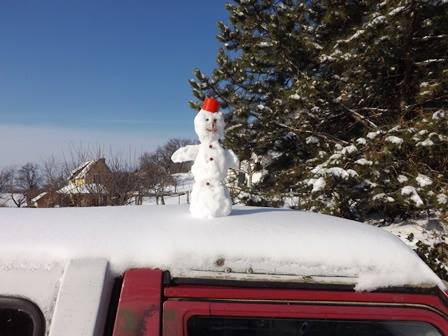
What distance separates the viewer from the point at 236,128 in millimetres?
9562

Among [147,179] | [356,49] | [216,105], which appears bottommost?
[147,179]

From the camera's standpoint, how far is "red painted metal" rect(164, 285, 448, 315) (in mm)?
1112

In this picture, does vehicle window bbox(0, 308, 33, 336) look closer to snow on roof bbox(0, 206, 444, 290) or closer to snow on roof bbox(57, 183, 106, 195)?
snow on roof bbox(0, 206, 444, 290)

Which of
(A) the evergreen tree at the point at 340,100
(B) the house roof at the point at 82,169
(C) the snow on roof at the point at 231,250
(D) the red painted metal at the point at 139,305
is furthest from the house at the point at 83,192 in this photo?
(D) the red painted metal at the point at 139,305

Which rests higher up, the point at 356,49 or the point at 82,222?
the point at 356,49

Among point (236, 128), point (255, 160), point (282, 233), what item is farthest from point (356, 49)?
point (282, 233)

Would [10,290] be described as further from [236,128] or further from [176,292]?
[236,128]

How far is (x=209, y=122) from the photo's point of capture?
2.00m

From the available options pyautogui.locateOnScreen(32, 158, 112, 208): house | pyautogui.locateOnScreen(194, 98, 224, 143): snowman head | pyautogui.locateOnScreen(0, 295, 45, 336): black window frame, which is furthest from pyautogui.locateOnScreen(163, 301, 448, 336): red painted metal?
pyautogui.locateOnScreen(32, 158, 112, 208): house

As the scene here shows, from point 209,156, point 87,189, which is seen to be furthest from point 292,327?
point 87,189

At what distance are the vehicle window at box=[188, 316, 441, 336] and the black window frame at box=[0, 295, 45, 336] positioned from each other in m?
0.44

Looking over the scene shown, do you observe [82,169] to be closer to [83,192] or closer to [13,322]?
[83,192]

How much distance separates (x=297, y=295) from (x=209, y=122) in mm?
1106

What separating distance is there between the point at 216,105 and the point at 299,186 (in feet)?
21.3
